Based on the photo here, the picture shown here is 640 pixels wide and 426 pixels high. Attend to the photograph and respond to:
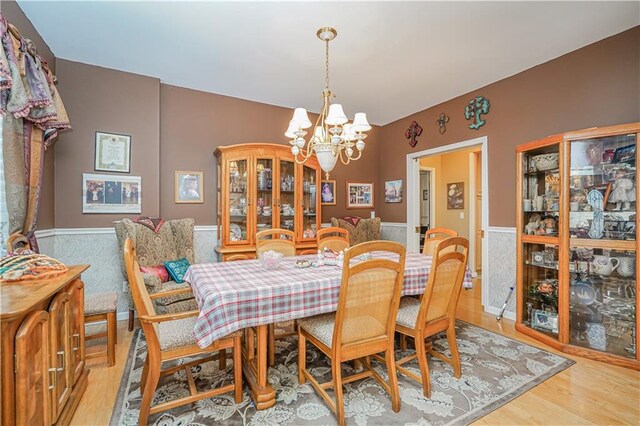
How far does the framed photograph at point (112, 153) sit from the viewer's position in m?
3.18

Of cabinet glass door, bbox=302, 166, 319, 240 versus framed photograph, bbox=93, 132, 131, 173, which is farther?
cabinet glass door, bbox=302, 166, 319, 240

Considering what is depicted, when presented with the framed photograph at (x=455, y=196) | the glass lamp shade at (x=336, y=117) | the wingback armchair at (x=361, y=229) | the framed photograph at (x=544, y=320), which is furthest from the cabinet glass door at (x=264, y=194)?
the framed photograph at (x=455, y=196)

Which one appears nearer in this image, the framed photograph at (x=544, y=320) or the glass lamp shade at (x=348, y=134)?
the glass lamp shade at (x=348, y=134)

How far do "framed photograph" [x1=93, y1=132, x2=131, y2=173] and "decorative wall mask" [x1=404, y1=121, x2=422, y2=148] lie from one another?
378cm

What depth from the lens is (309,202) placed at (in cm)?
414

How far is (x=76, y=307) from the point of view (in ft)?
6.15

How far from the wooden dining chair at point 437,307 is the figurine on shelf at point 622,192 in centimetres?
149

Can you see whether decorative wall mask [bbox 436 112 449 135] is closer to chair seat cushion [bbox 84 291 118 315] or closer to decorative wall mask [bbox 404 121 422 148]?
decorative wall mask [bbox 404 121 422 148]

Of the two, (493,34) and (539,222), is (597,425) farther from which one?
(493,34)

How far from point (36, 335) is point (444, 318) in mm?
2255

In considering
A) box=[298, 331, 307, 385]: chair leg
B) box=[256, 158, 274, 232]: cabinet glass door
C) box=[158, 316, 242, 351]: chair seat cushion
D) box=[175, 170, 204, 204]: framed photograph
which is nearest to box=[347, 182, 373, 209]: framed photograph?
box=[256, 158, 274, 232]: cabinet glass door

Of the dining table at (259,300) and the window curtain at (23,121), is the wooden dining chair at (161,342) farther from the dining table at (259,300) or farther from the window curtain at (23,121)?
the window curtain at (23,121)

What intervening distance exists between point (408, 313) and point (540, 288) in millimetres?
1706

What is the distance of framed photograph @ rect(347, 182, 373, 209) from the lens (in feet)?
16.5
